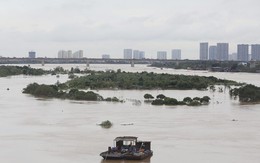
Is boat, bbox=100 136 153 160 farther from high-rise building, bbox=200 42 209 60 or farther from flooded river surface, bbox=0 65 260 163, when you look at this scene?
high-rise building, bbox=200 42 209 60

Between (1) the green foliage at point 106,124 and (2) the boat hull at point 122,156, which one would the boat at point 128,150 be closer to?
(2) the boat hull at point 122,156

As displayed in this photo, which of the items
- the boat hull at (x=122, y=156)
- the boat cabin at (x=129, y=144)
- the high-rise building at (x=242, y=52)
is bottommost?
the boat hull at (x=122, y=156)

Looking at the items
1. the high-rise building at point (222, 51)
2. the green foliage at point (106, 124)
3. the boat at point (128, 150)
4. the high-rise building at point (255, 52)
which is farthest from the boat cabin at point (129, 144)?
the high-rise building at point (222, 51)

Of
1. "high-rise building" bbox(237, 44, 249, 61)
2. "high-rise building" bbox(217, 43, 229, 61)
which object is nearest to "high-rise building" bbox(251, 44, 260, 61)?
"high-rise building" bbox(237, 44, 249, 61)

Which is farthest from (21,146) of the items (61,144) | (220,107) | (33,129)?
(220,107)

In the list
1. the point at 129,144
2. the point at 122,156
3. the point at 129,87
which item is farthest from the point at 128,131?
the point at 129,87

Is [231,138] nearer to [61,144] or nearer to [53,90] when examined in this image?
[61,144]
